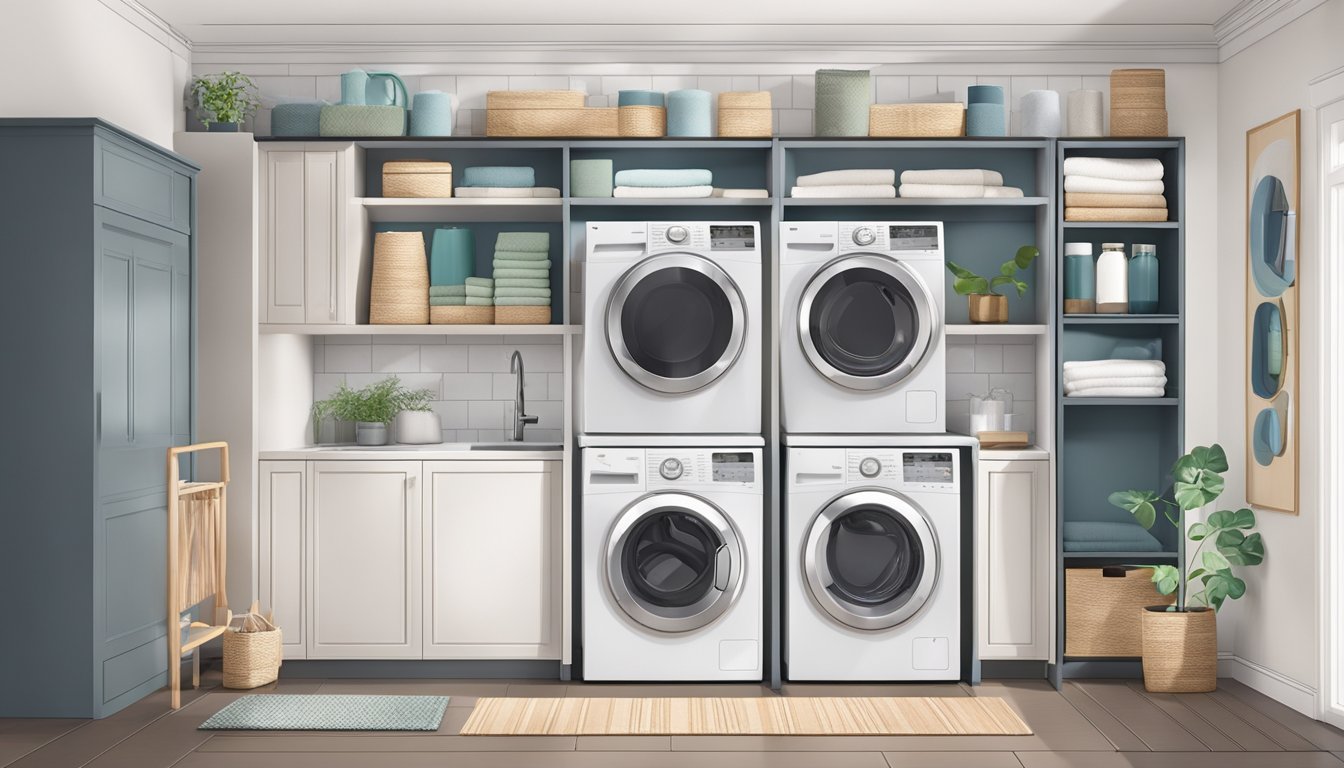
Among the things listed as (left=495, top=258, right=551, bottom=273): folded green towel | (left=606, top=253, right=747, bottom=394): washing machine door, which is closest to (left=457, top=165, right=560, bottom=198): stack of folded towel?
(left=495, top=258, right=551, bottom=273): folded green towel

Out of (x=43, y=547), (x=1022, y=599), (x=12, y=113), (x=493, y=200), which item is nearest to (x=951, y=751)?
(x=1022, y=599)

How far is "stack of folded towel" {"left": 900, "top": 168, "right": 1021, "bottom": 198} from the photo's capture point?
439cm

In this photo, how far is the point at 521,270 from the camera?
445cm

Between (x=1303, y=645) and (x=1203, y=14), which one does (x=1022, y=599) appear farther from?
(x=1203, y=14)

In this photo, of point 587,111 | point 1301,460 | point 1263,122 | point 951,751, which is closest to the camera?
point 951,751

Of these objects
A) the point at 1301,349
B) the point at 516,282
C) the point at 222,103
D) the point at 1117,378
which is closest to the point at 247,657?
the point at 516,282

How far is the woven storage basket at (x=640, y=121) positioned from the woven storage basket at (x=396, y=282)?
98 centimetres

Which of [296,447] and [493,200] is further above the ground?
[493,200]

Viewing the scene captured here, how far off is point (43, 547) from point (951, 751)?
3.09 meters

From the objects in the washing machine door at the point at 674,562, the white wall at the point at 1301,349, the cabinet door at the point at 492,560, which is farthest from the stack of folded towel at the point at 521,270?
the white wall at the point at 1301,349

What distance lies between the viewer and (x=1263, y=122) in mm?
4156

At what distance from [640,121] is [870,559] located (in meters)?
2.01

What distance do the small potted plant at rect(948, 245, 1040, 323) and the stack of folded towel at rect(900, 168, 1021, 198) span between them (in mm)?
273

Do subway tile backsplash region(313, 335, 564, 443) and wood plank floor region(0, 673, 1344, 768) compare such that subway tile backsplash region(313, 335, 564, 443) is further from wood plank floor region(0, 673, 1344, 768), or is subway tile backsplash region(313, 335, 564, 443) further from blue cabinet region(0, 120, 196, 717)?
wood plank floor region(0, 673, 1344, 768)
